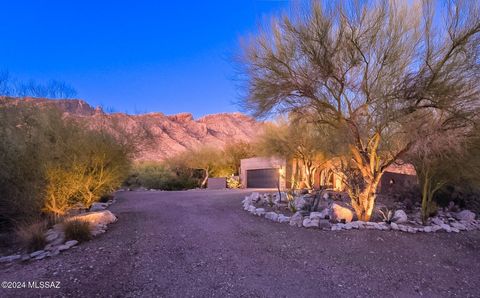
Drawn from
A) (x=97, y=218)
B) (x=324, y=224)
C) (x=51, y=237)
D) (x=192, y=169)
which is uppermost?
(x=192, y=169)

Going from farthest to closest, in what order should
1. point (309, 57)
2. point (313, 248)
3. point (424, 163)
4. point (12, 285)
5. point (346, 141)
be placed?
1. point (424, 163)
2. point (346, 141)
3. point (309, 57)
4. point (313, 248)
5. point (12, 285)

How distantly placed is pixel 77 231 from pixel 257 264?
154 inches

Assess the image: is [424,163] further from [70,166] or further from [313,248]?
[70,166]

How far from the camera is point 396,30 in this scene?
24.4 feet

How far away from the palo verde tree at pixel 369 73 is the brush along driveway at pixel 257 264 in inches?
89.4

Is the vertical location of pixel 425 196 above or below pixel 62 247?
above

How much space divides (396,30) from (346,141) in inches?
115

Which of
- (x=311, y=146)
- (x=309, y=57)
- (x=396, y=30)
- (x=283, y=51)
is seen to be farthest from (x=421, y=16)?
(x=311, y=146)

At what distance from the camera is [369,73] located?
26.4 ft

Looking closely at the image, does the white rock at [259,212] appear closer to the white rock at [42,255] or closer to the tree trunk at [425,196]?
the tree trunk at [425,196]

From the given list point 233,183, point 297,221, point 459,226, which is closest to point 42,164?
point 297,221

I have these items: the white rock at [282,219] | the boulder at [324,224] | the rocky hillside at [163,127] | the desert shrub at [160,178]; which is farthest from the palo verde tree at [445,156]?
the desert shrub at [160,178]

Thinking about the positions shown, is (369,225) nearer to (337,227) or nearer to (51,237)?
(337,227)

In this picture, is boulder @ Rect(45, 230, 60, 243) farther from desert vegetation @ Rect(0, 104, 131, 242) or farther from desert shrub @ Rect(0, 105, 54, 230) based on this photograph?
desert shrub @ Rect(0, 105, 54, 230)
